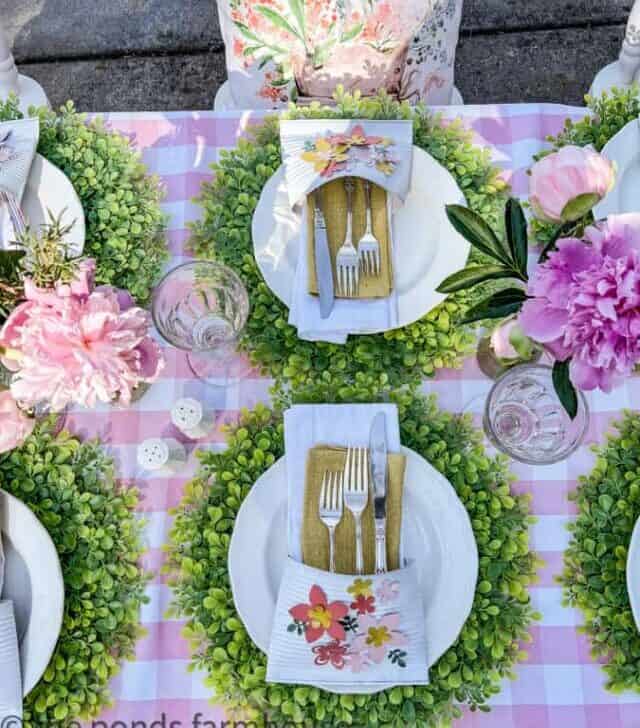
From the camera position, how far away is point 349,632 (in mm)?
838

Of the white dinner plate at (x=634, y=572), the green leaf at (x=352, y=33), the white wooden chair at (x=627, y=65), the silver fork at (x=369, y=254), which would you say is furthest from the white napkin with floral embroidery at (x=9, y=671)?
the white wooden chair at (x=627, y=65)

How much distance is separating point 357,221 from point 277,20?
45cm

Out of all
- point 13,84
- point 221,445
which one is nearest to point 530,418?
point 221,445

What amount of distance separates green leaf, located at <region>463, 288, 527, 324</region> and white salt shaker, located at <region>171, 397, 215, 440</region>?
38 centimetres

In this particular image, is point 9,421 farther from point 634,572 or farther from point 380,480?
point 634,572

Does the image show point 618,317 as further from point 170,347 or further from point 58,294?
point 170,347

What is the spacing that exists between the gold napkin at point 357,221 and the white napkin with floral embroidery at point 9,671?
1.89 feet

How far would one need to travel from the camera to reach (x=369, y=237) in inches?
39.1

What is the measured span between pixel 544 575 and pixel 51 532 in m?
0.63

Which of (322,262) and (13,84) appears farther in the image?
(13,84)

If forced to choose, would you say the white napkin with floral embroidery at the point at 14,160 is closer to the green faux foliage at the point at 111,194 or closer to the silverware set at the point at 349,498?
the green faux foliage at the point at 111,194

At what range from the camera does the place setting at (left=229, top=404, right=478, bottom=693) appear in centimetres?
83

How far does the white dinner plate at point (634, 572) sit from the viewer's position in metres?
0.85

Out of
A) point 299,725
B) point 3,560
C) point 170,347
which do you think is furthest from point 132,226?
point 299,725
